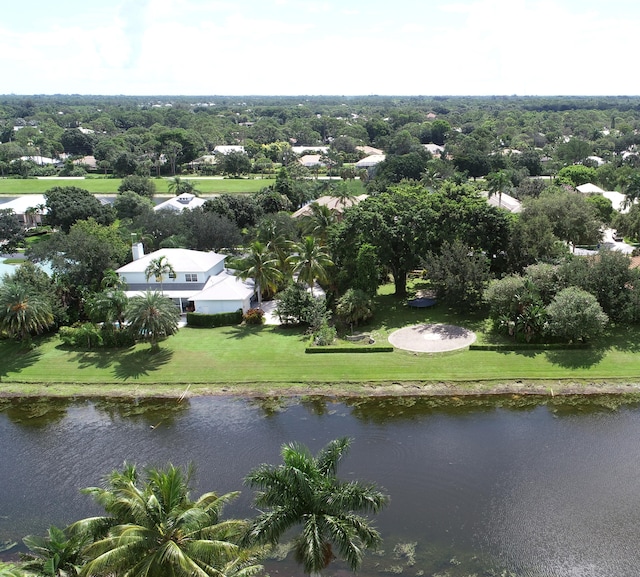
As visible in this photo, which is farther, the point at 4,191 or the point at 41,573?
the point at 4,191

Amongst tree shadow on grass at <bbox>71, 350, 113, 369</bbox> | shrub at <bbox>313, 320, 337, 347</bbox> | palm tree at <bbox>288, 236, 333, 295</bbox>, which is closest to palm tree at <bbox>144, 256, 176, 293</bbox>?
tree shadow on grass at <bbox>71, 350, 113, 369</bbox>

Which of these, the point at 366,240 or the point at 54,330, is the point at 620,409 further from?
the point at 54,330

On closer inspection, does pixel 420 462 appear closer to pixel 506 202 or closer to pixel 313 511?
pixel 313 511

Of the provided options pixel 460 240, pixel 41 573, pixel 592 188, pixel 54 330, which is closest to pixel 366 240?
pixel 460 240

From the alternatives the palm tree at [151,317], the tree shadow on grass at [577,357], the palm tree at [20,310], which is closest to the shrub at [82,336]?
the palm tree at [20,310]

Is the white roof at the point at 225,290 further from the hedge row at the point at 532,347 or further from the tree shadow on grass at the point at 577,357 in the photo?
the tree shadow on grass at the point at 577,357

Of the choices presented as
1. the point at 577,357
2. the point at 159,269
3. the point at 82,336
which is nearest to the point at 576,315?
the point at 577,357
